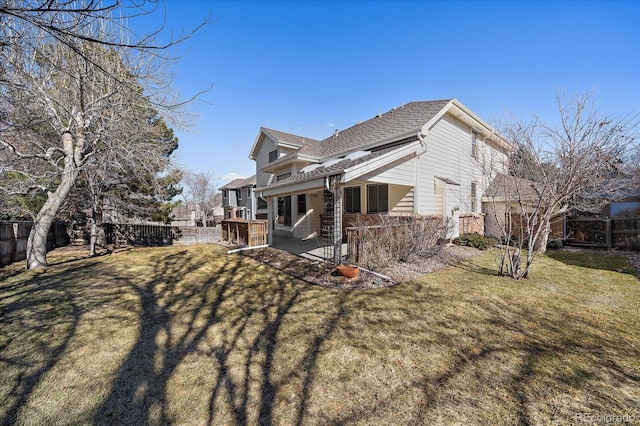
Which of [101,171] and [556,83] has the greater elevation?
[556,83]

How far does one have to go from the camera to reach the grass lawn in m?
2.38

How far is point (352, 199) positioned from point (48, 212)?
36.4 ft

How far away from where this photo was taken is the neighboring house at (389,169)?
319 inches

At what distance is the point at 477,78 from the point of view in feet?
33.1

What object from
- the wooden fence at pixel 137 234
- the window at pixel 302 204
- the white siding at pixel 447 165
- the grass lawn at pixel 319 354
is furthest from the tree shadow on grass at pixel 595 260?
the wooden fence at pixel 137 234

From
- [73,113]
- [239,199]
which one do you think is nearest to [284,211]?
[73,113]

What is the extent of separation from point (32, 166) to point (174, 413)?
13.9 metres

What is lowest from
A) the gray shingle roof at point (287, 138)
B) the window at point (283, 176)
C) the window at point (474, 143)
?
the window at point (283, 176)

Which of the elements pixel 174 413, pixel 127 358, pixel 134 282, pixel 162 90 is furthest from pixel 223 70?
pixel 174 413

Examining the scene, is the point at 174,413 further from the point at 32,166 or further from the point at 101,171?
the point at 32,166

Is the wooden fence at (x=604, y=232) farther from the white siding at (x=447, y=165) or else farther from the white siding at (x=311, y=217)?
the white siding at (x=311, y=217)

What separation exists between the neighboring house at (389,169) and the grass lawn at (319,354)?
11.5 feet

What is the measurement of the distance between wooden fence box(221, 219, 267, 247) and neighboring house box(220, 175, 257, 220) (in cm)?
1455

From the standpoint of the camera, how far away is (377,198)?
36.3 ft
